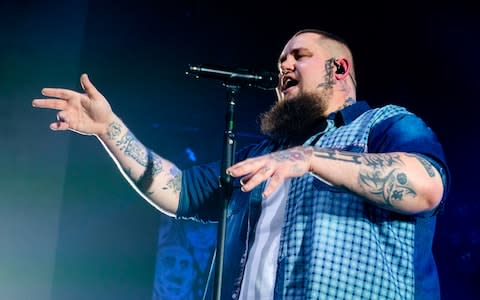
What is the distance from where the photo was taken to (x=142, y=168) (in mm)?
2141

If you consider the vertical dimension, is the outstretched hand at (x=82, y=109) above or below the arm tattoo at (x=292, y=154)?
above

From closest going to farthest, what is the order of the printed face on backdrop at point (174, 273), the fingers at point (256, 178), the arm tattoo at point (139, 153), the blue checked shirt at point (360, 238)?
the fingers at point (256, 178) < the blue checked shirt at point (360, 238) < the arm tattoo at point (139, 153) < the printed face on backdrop at point (174, 273)

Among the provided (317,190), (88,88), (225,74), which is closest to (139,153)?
(88,88)

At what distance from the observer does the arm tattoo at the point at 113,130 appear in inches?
80.2

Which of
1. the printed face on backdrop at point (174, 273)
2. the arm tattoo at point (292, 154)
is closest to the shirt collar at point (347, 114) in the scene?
the arm tattoo at point (292, 154)

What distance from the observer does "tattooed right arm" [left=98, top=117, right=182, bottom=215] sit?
2.06 metres

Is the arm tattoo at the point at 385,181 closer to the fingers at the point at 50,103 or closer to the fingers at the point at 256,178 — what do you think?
the fingers at the point at 256,178

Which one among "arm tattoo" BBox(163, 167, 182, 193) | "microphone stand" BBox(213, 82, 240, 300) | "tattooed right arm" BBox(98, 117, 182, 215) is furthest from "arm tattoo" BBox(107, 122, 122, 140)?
"microphone stand" BBox(213, 82, 240, 300)

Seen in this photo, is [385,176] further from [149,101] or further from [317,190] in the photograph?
[149,101]

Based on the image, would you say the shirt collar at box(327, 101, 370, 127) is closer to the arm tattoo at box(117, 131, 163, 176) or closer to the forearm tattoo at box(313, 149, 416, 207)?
the forearm tattoo at box(313, 149, 416, 207)

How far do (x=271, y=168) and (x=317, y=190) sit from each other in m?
0.46

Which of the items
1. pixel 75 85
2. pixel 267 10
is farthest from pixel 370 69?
pixel 75 85

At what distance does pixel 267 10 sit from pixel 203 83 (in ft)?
2.56

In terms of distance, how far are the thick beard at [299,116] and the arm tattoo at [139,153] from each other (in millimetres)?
493
